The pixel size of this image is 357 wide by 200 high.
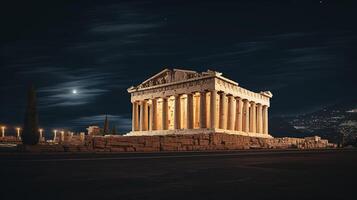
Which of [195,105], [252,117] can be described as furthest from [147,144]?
[252,117]

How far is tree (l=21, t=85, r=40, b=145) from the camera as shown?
31719mm

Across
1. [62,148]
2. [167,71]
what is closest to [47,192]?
[62,148]

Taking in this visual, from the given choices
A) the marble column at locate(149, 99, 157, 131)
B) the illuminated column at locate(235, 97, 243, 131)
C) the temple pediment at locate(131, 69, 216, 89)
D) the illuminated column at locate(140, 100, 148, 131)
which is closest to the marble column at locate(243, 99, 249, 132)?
the illuminated column at locate(235, 97, 243, 131)

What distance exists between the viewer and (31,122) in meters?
32.2

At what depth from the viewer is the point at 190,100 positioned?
50.1 meters

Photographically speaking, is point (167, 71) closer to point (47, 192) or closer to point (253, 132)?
point (253, 132)

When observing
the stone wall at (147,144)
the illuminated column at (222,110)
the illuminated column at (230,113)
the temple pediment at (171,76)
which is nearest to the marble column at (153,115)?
the temple pediment at (171,76)

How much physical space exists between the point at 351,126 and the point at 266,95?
13785cm

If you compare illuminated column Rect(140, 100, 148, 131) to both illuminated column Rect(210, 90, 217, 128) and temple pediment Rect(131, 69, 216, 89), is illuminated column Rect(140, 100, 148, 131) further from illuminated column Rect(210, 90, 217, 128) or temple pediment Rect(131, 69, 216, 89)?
illuminated column Rect(210, 90, 217, 128)

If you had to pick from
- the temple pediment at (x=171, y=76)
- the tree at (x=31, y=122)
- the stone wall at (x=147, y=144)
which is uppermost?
the temple pediment at (x=171, y=76)

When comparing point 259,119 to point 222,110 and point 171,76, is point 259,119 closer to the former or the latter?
point 222,110

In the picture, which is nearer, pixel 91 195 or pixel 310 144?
pixel 91 195

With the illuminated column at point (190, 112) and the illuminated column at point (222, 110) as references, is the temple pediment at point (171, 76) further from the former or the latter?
the illuminated column at point (222, 110)

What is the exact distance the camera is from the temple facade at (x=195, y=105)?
46844mm
